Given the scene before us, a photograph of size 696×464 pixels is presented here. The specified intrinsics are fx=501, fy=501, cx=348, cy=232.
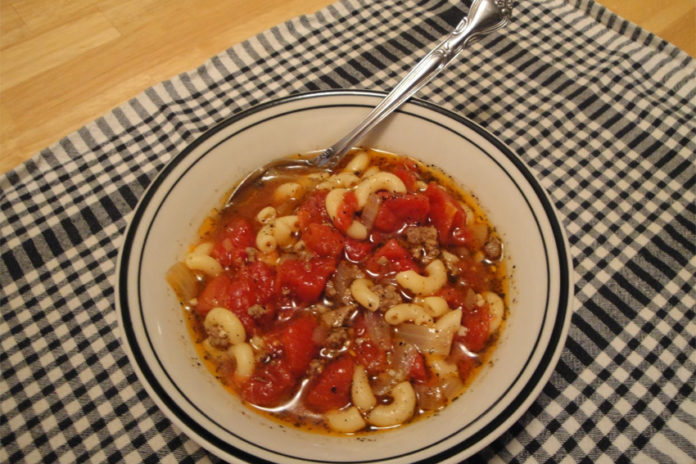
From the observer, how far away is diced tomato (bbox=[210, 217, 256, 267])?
1.65 meters

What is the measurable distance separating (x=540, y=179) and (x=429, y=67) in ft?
2.04

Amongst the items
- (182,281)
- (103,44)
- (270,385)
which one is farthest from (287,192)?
(103,44)

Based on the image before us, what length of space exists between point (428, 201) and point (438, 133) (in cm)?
23

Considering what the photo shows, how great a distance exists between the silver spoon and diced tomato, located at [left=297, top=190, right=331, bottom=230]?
16 cm

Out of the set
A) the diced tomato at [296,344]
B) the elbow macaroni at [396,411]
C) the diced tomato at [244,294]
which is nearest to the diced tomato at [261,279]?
the diced tomato at [244,294]

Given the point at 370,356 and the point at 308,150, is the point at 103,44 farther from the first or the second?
the point at 370,356

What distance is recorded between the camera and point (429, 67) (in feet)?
5.82

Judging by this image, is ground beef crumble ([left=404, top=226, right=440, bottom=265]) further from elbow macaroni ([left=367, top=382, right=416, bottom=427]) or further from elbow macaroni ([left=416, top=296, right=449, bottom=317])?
elbow macaroni ([left=367, top=382, right=416, bottom=427])

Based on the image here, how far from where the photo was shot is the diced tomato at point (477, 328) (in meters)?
1.47

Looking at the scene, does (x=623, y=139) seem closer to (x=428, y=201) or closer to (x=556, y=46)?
(x=556, y=46)

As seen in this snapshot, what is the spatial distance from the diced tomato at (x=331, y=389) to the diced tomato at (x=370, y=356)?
0.07 m

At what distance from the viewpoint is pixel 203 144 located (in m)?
1.62

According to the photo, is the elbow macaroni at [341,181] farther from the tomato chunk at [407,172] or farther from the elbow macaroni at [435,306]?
the elbow macaroni at [435,306]

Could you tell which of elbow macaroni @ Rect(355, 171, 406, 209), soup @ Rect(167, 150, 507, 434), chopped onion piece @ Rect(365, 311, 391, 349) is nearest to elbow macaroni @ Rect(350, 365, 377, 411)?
soup @ Rect(167, 150, 507, 434)
